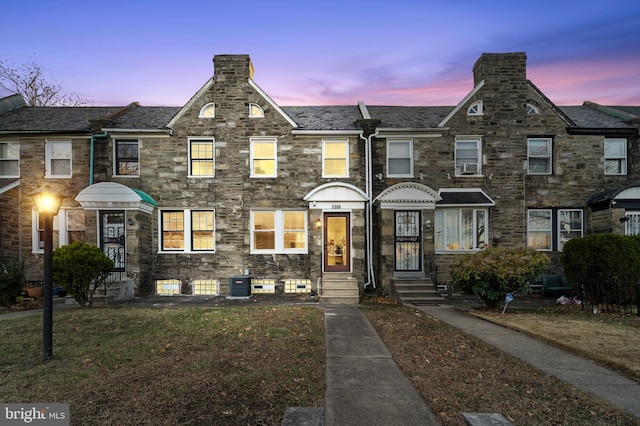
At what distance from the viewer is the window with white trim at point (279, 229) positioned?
15.8 metres

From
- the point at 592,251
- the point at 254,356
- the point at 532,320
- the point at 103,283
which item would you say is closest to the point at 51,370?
the point at 254,356

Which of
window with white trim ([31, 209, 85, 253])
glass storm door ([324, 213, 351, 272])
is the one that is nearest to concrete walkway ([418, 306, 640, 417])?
glass storm door ([324, 213, 351, 272])

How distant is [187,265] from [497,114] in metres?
15.3

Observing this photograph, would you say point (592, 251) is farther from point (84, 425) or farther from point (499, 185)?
point (84, 425)

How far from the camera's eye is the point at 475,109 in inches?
653

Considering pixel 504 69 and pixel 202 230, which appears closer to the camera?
pixel 202 230

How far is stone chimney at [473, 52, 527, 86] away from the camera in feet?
54.1

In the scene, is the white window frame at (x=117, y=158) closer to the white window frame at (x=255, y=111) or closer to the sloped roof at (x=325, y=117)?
the white window frame at (x=255, y=111)

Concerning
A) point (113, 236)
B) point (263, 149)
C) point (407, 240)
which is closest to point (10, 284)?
point (113, 236)

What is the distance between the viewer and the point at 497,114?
1642 centimetres

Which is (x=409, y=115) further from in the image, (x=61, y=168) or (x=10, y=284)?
(x=10, y=284)

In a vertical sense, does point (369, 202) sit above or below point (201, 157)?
below

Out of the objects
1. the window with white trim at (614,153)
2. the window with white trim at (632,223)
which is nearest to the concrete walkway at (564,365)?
the window with white trim at (632,223)

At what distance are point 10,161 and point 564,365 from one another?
2103cm
